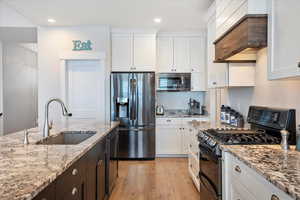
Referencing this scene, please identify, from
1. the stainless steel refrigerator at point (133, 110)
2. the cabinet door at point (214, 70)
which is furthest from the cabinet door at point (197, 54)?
the cabinet door at point (214, 70)

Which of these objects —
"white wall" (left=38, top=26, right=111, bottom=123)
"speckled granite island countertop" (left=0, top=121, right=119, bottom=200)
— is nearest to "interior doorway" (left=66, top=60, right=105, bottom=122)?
"white wall" (left=38, top=26, right=111, bottom=123)

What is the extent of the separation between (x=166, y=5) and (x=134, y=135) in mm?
2405

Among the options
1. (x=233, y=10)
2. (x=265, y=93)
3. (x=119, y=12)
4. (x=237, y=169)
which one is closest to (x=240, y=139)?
(x=237, y=169)

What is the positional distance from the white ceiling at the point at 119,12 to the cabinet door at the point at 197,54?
41 centimetres

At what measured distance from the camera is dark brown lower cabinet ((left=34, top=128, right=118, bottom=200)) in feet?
3.84

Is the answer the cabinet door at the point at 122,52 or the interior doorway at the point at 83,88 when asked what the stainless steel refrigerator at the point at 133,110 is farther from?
the interior doorway at the point at 83,88

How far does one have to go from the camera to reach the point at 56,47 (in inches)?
173

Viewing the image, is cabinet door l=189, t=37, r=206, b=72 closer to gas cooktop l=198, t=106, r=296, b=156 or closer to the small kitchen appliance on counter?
the small kitchen appliance on counter

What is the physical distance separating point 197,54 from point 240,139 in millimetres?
3217

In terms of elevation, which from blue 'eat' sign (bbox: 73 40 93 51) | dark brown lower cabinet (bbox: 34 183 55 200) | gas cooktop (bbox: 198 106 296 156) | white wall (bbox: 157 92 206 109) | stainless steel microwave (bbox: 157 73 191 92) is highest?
blue 'eat' sign (bbox: 73 40 93 51)

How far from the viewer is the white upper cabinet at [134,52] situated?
14.6 ft

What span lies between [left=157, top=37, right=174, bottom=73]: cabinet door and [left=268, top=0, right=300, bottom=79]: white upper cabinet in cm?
305

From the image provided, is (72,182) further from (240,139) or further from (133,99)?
(133,99)

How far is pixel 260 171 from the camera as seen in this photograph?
1.13 meters
